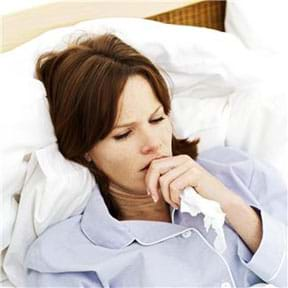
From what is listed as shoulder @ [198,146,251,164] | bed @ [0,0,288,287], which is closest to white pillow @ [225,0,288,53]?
bed @ [0,0,288,287]

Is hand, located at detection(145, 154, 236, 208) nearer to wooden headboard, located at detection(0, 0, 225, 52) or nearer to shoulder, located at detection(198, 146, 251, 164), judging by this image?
shoulder, located at detection(198, 146, 251, 164)

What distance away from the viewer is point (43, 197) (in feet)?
3.65

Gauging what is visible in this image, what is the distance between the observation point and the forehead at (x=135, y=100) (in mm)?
1075

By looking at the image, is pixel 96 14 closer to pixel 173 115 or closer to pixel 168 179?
pixel 173 115

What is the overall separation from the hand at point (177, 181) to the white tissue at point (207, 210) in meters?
0.02

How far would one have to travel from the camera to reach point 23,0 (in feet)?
4.17

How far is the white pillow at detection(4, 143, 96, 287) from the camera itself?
1.12 metres

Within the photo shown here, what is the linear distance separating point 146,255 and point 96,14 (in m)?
0.57

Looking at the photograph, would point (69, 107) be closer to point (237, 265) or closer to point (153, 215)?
point (153, 215)

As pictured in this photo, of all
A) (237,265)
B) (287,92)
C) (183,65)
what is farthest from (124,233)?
(287,92)

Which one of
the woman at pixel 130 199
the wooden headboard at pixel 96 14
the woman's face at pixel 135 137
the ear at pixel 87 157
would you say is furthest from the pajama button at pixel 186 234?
the wooden headboard at pixel 96 14

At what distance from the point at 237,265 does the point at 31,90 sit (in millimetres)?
492

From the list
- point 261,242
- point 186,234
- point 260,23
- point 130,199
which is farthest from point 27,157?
point 260,23

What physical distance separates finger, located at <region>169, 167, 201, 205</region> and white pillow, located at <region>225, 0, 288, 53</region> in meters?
0.52
